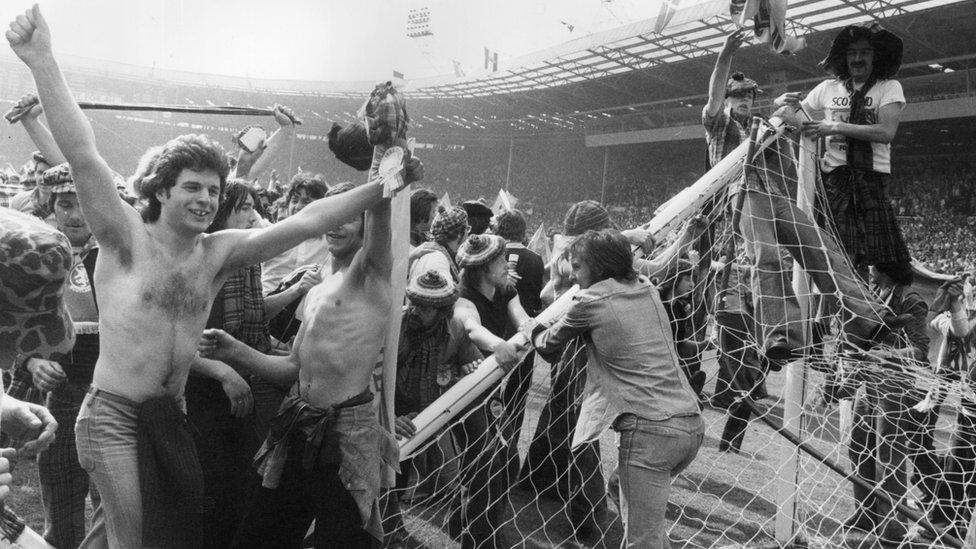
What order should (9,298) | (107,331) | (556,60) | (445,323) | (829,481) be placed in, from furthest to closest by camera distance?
(556,60) → (829,481) → (445,323) → (107,331) → (9,298)

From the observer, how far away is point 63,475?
9.81 feet

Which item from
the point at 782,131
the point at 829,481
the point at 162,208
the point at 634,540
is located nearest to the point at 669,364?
the point at 634,540

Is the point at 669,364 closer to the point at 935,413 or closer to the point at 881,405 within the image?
the point at 881,405

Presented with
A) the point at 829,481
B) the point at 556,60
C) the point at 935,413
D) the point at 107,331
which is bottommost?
the point at 829,481

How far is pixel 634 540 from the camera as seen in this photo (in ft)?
8.60

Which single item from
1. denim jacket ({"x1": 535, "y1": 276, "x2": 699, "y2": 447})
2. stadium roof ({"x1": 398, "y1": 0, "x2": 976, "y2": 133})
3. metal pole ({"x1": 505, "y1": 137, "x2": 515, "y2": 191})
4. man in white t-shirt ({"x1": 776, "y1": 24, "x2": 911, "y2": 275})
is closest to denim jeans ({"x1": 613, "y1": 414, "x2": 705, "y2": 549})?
denim jacket ({"x1": 535, "y1": 276, "x2": 699, "y2": 447})

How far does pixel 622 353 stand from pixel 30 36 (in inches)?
86.7

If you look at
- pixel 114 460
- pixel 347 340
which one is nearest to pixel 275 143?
pixel 347 340

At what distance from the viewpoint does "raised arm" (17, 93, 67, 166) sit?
9.39ft

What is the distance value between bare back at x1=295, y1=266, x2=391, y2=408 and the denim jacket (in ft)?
2.34

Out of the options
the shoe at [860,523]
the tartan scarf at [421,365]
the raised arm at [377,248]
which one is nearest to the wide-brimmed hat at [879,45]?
the shoe at [860,523]

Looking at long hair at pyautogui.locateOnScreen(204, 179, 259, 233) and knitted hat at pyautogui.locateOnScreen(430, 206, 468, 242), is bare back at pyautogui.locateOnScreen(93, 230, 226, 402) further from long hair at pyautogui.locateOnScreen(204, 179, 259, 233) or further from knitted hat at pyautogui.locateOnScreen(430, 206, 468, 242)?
knitted hat at pyautogui.locateOnScreen(430, 206, 468, 242)

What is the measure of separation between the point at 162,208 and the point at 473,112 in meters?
32.5

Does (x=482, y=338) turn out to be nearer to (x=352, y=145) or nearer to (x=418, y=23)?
(x=352, y=145)
